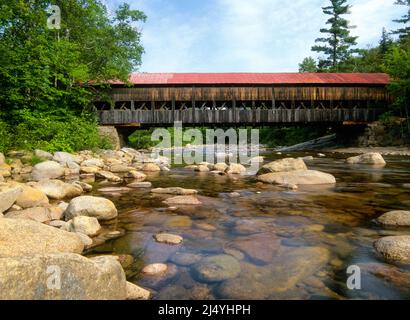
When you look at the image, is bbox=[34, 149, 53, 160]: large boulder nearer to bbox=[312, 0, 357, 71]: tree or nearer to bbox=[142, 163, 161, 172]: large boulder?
bbox=[142, 163, 161, 172]: large boulder

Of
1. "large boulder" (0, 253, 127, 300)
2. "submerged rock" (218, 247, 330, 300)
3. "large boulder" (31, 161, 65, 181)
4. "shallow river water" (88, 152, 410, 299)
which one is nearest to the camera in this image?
"large boulder" (0, 253, 127, 300)

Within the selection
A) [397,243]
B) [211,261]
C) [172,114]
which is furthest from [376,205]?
[172,114]

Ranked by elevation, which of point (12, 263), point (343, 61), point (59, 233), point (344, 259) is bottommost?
point (344, 259)

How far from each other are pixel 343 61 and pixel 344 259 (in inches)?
1766

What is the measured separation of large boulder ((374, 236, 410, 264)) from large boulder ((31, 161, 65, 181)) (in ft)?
30.3

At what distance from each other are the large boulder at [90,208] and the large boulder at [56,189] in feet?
5.88

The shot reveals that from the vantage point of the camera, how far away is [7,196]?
491 centimetres

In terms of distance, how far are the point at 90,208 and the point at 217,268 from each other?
2.77 metres

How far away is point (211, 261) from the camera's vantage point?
11.6 ft

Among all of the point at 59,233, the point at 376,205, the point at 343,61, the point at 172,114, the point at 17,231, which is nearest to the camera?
the point at 17,231

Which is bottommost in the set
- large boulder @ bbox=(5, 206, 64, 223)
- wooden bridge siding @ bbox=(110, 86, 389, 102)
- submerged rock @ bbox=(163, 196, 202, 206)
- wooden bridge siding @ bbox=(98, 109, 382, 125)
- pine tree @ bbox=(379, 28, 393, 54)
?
submerged rock @ bbox=(163, 196, 202, 206)

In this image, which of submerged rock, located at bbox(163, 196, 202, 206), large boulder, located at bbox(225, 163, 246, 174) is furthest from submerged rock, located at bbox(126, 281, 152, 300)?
large boulder, located at bbox(225, 163, 246, 174)

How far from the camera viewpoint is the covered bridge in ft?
74.5
